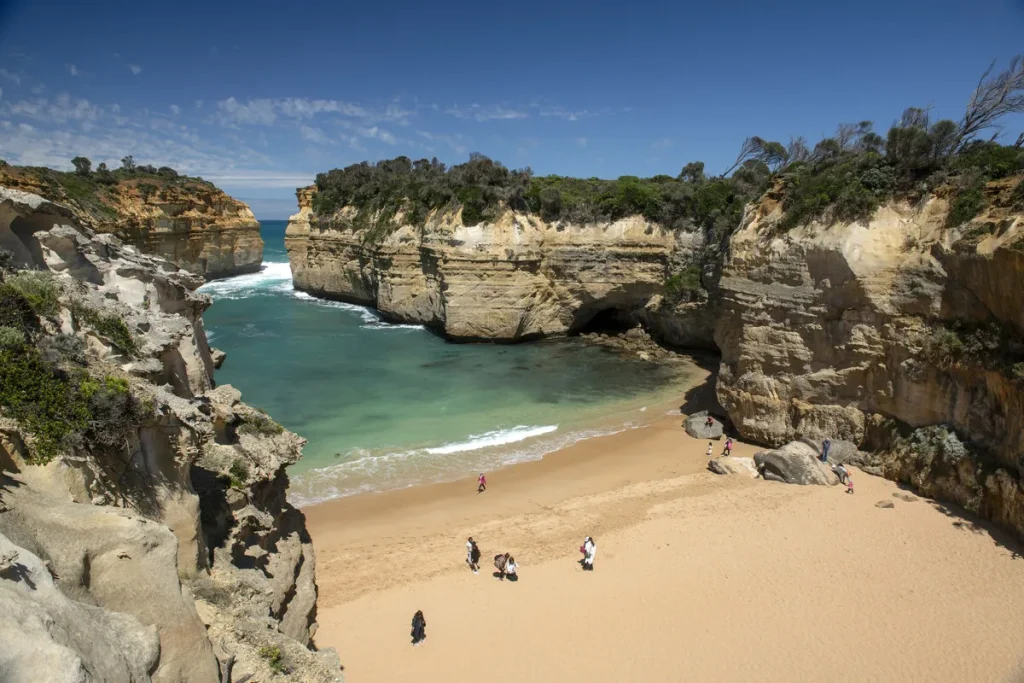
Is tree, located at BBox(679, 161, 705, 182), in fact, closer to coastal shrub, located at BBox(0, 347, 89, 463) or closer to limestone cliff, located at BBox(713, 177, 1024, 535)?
limestone cliff, located at BBox(713, 177, 1024, 535)

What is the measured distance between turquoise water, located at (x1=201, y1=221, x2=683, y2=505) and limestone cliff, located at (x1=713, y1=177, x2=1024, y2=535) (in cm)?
516

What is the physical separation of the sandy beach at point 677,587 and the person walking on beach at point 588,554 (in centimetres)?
14

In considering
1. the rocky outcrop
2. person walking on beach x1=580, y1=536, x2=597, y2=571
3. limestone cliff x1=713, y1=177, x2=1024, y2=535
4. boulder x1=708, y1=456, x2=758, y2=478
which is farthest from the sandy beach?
the rocky outcrop

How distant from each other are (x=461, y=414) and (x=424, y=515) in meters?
6.45

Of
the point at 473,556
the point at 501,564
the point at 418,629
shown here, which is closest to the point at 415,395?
the point at 473,556

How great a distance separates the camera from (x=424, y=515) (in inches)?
518

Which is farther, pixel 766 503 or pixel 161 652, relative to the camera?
pixel 766 503

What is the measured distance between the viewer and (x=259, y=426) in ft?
33.2

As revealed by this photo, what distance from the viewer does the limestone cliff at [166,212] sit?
27.4m

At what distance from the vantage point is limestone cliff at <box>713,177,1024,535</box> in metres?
11.1

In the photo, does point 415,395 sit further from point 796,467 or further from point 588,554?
point 796,467

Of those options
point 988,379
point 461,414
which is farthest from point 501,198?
point 988,379

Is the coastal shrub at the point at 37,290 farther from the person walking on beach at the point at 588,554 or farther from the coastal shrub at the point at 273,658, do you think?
the person walking on beach at the point at 588,554

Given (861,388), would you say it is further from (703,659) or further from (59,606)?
(59,606)
